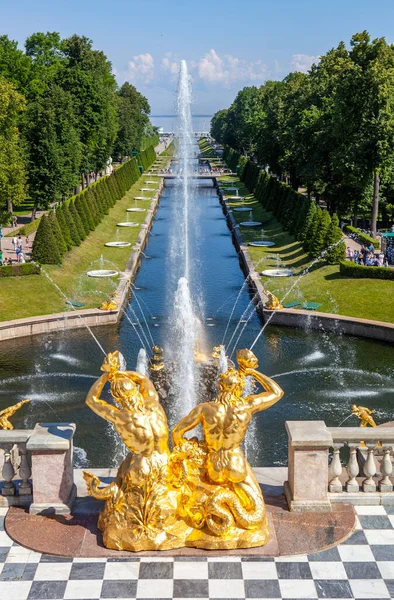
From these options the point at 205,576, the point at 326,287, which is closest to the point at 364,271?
the point at 326,287

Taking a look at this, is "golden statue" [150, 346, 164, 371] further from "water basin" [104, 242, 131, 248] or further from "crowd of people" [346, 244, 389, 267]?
"water basin" [104, 242, 131, 248]

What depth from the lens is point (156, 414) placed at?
11516mm

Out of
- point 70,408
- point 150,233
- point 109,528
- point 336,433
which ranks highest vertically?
point 336,433

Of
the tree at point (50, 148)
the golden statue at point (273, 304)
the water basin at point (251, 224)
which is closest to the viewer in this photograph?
the golden statue at point (273, 304)

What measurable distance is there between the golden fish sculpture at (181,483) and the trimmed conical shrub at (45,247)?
102ft

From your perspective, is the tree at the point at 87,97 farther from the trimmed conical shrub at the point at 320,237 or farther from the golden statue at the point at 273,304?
the golden statue at the point at 273,304

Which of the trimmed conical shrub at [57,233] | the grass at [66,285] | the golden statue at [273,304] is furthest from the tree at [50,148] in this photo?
the golden statue at [273,304]

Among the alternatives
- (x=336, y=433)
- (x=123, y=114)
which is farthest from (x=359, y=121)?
(x=123, y=114)

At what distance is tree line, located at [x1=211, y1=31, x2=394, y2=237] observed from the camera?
156 feet

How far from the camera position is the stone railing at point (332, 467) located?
12.0m

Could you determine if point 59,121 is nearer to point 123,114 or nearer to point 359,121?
point 359,121

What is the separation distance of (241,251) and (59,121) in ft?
62.9

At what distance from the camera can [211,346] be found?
3020 centimetres

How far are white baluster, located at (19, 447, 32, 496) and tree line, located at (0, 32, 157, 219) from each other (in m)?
36.7
